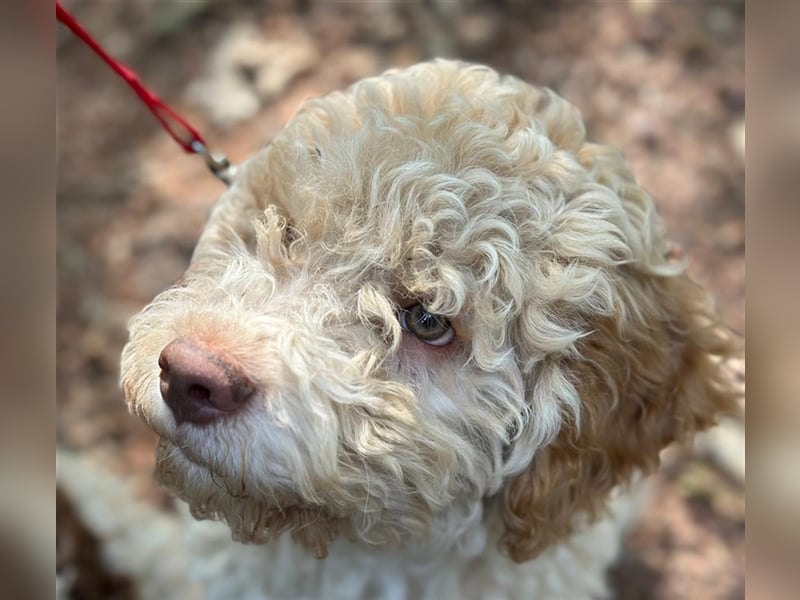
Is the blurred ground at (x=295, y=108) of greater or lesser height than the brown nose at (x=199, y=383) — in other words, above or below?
below

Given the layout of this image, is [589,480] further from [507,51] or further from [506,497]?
[507,51]

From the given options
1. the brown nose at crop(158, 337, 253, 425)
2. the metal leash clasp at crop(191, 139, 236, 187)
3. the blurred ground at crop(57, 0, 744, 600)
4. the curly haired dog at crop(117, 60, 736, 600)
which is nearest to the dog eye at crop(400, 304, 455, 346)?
the curly haired dog at crop(117, 60, 736, 600)

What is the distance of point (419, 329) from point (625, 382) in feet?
1.71

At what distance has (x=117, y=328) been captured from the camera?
314 cm

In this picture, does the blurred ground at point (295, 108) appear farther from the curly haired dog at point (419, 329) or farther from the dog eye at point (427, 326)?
the dog eye at point (427, 326)

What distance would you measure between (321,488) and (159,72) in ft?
9.31

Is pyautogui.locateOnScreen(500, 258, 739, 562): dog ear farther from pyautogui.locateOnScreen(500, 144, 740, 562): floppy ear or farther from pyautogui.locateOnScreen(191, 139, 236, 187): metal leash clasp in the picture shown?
pyautogui.locateOnScreen(191, 139, 236, 187): metal leash clasp

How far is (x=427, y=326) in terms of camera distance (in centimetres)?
151

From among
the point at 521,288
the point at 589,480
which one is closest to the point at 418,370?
the point at 521,288

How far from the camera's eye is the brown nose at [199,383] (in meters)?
1.27

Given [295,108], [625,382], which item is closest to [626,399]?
[625,382]

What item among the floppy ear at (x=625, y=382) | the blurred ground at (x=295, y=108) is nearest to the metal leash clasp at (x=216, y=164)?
the floppy ear at (x=625, y=382)

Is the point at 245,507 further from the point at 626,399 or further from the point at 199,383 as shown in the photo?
the point at 626,399

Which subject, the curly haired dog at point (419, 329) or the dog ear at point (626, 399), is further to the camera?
the dog ear at point (626, 399)
